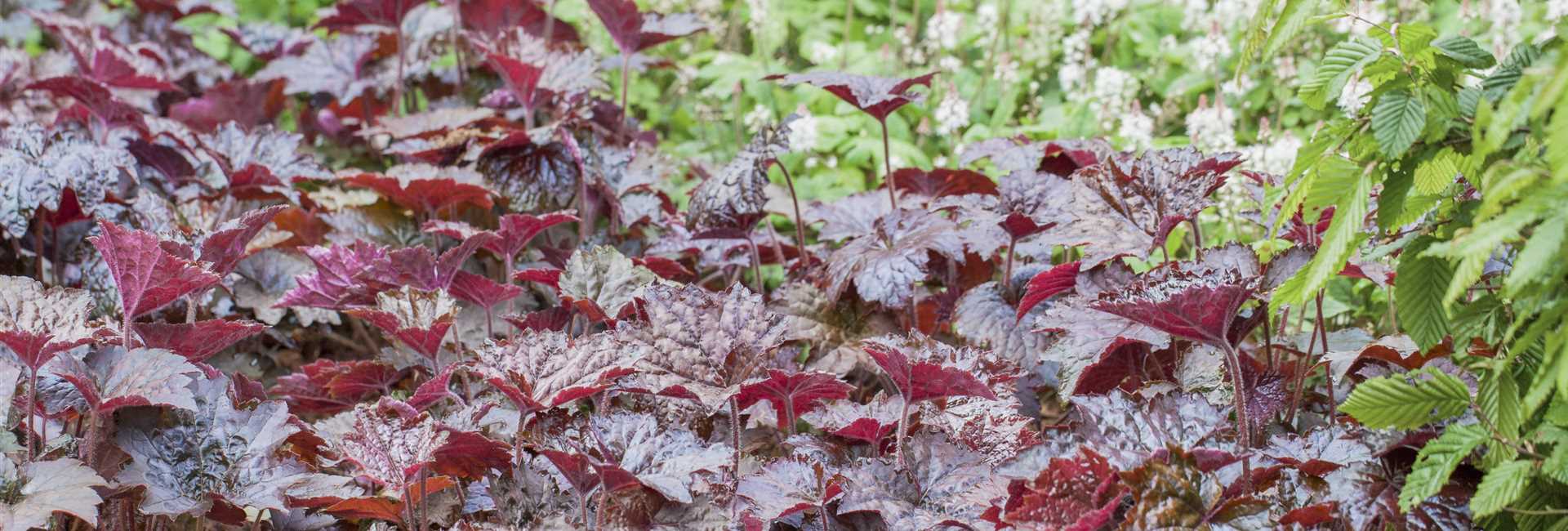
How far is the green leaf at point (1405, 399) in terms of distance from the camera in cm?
127

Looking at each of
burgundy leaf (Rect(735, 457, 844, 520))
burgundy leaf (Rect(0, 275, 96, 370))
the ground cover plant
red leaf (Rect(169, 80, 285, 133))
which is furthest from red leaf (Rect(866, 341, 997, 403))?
red leaf (Rect(169, 80, 285, 133))

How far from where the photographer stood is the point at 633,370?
1.54 m

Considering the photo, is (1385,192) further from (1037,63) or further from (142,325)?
(1037,63)

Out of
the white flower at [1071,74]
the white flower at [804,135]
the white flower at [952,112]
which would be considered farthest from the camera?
the white flower at [1071,74]

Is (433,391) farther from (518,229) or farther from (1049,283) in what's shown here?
(1049,283)

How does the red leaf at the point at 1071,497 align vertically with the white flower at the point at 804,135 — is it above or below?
above

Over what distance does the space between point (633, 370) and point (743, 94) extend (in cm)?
284

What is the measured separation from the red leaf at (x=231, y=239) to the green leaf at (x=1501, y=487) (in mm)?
1664

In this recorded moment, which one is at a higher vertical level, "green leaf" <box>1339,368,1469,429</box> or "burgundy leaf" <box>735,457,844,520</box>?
"green leaf" <box>1339,368,1469,429</box>

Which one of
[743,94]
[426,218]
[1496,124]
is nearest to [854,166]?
[743,94]

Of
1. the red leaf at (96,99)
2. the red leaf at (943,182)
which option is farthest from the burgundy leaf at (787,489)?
the red leaf at (96,99)

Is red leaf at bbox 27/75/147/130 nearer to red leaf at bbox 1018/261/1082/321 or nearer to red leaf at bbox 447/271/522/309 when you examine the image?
red leaf at bbox 447/271/522/309

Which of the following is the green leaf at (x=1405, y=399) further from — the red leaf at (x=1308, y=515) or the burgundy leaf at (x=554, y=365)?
the burgundy leaf at (x=554, y=365)

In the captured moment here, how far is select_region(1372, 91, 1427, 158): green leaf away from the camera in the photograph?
117cm
